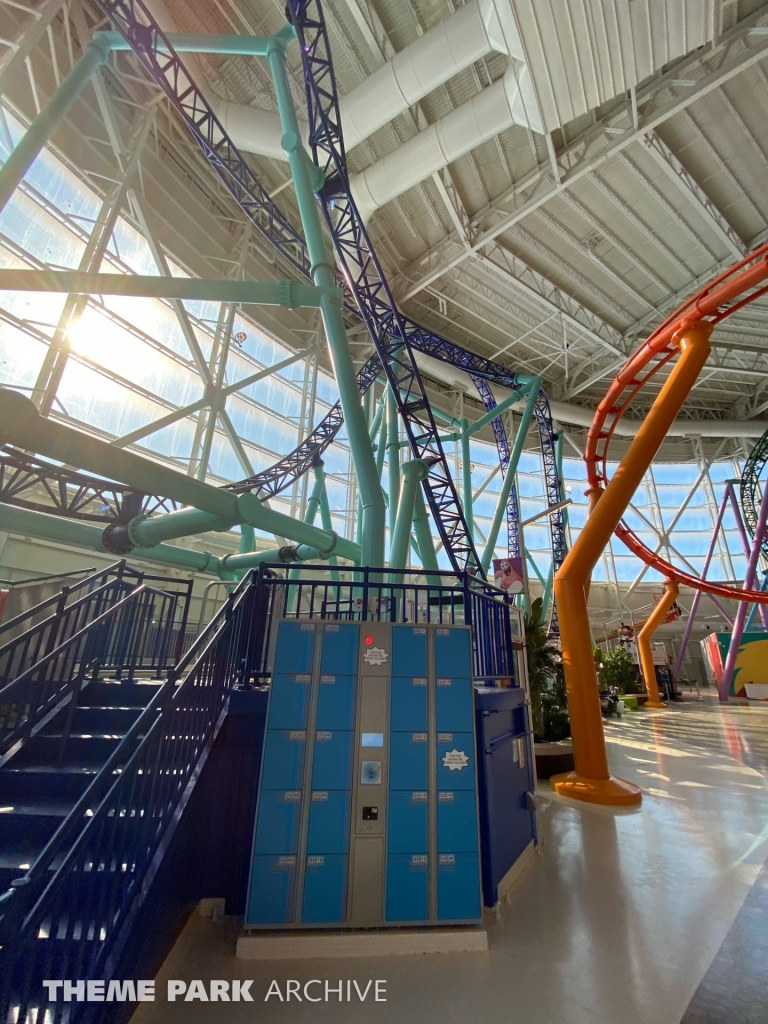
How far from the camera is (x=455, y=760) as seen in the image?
14.2 ft

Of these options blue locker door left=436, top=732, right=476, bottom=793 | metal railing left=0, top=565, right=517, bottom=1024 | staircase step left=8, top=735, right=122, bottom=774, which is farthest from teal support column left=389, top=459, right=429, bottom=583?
staircase step left=8, top=735, right=122, bottom=774

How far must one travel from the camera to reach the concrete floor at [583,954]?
2998 millimetres

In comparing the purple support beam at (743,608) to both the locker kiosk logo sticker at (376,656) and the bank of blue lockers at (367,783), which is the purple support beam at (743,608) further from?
the locker kiosk logo sticker at (376,656)

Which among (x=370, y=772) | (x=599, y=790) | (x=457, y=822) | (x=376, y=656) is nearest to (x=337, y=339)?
(x=376, y=656)

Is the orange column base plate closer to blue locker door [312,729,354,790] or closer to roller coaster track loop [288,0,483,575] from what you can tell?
roller coaster track loop [288,0,483,575]

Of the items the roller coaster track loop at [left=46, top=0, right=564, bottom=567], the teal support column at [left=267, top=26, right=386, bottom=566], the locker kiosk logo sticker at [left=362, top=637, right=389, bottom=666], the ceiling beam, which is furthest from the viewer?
the ceiling beam

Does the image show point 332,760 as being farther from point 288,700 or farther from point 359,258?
point 359,258

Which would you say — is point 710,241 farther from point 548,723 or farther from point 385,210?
point 548,723

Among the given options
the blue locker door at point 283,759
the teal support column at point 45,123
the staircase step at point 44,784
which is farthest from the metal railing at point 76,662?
the teal support column at point 45,123

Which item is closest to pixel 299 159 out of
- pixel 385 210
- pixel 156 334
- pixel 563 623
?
pixel 563 623

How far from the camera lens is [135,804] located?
310cm

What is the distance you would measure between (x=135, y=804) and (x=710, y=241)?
91.0 ft

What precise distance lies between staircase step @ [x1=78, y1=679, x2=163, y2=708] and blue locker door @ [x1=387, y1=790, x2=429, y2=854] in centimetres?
287

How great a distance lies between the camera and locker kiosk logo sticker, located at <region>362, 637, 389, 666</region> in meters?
4.52
